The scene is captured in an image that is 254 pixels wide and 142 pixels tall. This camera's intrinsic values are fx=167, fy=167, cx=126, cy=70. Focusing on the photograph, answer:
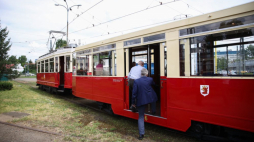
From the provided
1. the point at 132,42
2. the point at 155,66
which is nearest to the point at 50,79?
the point at 155,66

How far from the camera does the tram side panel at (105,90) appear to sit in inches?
220

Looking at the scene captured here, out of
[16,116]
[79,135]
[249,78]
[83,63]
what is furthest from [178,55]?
[16,116]

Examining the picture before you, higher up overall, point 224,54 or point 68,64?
point 68,64

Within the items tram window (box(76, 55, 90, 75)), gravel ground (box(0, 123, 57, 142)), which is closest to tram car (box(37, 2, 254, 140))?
gravel ground (box(0, 123, 57, 142))

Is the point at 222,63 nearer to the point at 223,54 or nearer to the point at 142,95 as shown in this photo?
the point at 223,54

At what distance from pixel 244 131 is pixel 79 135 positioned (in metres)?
3.88

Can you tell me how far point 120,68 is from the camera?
221 inches

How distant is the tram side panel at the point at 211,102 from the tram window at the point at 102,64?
2.61 metres

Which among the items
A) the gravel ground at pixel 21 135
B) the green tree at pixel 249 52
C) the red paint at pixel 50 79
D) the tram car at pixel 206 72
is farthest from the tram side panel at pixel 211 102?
the red paint at pixel 50 79

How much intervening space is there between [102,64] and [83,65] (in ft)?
5.60

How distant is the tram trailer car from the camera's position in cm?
1076

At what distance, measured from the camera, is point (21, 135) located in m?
4.62

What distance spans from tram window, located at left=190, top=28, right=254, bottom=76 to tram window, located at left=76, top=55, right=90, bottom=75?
16.0ft

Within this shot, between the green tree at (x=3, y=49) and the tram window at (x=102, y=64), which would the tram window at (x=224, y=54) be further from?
the green tree at (x=3, y=49)
